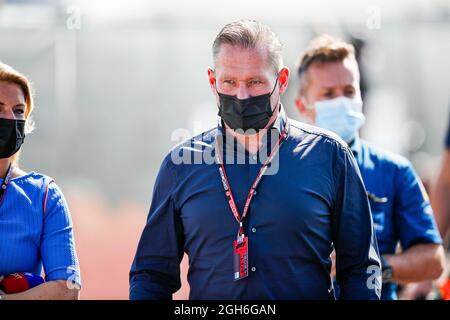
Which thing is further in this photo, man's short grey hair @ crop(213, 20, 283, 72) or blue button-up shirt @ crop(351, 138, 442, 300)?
blue button-up shirt @ crop(351, 138, 442, 300)

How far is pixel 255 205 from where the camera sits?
3539mm

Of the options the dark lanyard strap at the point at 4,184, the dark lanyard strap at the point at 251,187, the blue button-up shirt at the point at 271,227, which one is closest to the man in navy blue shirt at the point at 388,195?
the blue button-up shirt at the point at 271,227

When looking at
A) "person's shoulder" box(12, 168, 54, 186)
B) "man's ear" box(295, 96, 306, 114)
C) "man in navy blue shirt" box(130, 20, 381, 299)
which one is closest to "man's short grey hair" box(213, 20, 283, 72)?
"man in navy blue shirt" box(130, 20, 381, 299)

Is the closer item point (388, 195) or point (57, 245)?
point (57, 245)

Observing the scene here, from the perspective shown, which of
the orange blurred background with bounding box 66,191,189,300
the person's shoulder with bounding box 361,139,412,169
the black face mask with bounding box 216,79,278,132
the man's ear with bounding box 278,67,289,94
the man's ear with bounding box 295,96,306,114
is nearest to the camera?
the black face mask with bounding box 216,79,278,132

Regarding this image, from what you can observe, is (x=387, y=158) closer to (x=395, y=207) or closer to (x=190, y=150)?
(x=395, y=207)

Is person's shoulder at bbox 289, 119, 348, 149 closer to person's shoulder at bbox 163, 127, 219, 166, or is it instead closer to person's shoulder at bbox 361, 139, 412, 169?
person's shoulder at bbox 163, 127, 219, 166

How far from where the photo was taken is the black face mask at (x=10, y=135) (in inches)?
151

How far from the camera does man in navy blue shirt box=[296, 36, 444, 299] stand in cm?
450

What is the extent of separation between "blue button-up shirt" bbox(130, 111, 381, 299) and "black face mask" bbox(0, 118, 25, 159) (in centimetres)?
63

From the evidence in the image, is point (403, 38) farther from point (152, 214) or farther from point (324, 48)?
point (152, 214)

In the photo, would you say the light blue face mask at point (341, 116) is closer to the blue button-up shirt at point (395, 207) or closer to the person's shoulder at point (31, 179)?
the blue button-up shirt at point (395, 207)

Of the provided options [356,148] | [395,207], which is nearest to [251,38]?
[356,148]

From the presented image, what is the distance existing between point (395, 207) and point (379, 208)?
0.10 m
